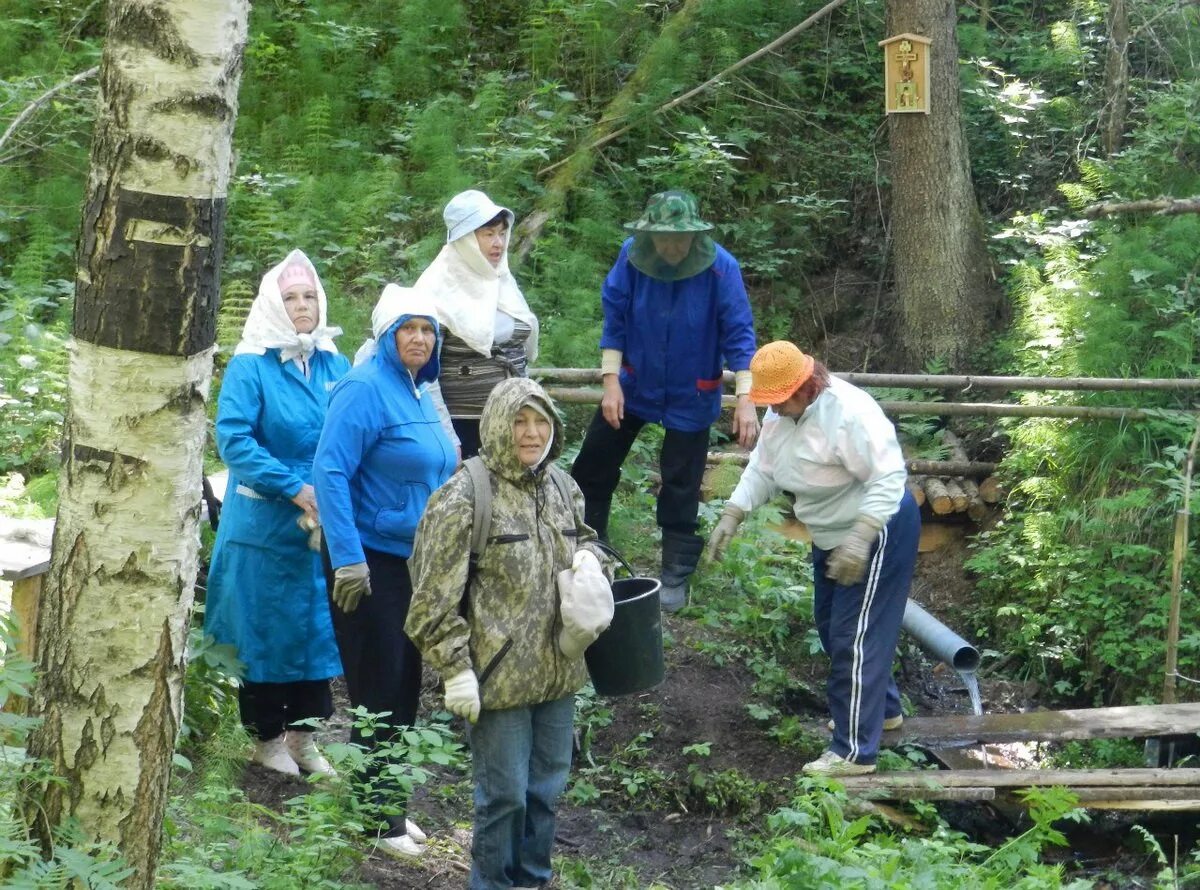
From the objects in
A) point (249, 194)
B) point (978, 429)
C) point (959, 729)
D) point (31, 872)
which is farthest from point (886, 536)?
point (249, 194)

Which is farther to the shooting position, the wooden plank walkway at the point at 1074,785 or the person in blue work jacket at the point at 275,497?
the wooden plank walkway at the point at 1074,785

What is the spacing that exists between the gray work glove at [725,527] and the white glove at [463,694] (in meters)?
2.04

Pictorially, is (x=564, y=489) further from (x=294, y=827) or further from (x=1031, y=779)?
(x=1031, y=779)

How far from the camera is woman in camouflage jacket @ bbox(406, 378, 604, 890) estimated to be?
396 cm

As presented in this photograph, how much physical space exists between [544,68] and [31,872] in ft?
35.9

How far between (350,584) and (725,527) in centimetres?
194

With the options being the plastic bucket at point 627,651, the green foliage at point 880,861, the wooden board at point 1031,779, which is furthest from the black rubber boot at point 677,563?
the plastic bucket at point 627,651

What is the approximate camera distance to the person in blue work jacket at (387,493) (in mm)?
4508

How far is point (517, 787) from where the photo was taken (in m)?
4.08

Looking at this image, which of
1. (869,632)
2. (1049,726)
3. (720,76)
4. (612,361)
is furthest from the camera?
(720,76)

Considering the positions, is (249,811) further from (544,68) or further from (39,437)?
(544,68)

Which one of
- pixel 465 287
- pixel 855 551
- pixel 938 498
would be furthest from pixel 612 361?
pixel 938 498

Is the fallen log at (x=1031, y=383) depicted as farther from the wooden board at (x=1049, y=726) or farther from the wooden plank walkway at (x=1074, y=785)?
the wooden plank walkway at (x=1074, y=785)

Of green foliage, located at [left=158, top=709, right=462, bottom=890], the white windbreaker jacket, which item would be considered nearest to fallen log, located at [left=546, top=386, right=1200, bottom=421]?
the white windbreaker jacket
